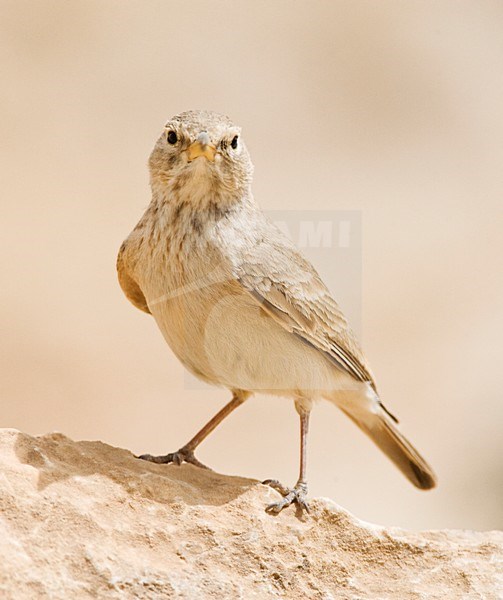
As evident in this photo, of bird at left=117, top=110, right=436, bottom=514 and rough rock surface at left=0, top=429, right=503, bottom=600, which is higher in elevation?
bird at left=117, top=110, right=436, bottom=514

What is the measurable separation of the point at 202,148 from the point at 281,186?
247 inches

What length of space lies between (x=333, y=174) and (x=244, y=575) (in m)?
7.71

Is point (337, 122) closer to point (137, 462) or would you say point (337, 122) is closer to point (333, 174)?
point (333, 174)

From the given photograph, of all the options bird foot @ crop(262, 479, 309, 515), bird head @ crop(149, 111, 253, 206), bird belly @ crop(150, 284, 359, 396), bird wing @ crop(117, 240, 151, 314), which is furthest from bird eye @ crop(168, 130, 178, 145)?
bird foot @ crop(262, 479, 309, 515)

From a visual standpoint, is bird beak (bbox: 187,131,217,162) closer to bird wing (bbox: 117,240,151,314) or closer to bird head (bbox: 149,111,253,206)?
bird head (bbox: 149,111,253,206)

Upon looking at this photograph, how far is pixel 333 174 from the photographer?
10.8 m

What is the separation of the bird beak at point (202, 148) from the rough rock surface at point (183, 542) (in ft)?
4.61

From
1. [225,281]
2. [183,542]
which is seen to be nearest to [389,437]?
[225,281]

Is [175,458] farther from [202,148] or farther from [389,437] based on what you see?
[202,148]

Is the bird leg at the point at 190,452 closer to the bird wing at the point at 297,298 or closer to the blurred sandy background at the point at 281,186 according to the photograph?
the bird wing at the point at 297,298

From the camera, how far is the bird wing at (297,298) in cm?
434

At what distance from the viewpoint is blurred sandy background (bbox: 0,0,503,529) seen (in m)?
8.81

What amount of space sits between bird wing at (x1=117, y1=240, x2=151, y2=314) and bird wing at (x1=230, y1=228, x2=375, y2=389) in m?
0.69

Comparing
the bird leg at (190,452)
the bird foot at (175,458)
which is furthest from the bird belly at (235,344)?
the bird foot at (175,458)
